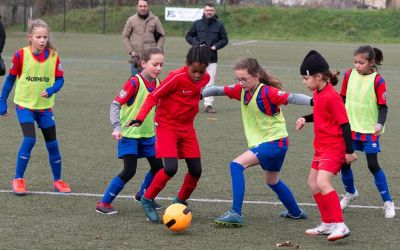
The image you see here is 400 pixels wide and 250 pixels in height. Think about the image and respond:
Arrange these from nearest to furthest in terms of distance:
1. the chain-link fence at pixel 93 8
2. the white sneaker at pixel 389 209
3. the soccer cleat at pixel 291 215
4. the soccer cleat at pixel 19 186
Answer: the soccer cleat at pixel 291 215 → the white sneaker at pixel 389 209 → the soccer cleat at pixel 19 186 → the chain-link fence at pixel 93 8

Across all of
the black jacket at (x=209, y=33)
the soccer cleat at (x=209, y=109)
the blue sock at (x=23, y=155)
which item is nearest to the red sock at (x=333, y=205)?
the blue sock at (x=23, y=155)

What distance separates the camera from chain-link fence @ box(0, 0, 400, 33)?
171 ft

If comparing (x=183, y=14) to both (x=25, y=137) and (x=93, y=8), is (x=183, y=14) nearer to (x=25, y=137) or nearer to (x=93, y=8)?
(x=93, y=8)

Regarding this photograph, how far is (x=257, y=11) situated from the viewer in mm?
51969

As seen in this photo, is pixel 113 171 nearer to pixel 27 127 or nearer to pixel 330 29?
pixel 27 127

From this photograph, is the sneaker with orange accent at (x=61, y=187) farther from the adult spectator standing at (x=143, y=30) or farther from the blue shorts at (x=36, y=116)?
the adult spectator standing at (x=143, y=30)

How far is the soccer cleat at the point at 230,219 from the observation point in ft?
23.0

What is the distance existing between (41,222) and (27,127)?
60.2 inches

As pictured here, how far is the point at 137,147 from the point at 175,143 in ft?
1.61

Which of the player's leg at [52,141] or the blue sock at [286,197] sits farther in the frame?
the player's leg at [52,141]

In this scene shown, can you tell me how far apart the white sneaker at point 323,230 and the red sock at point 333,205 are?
4.6 inches

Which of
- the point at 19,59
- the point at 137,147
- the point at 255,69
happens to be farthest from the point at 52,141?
the point at 255,69

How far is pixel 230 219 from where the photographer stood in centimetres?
700

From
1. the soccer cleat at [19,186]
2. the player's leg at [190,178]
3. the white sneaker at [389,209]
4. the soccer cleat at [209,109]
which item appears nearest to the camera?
the player's leg at [190,178]
